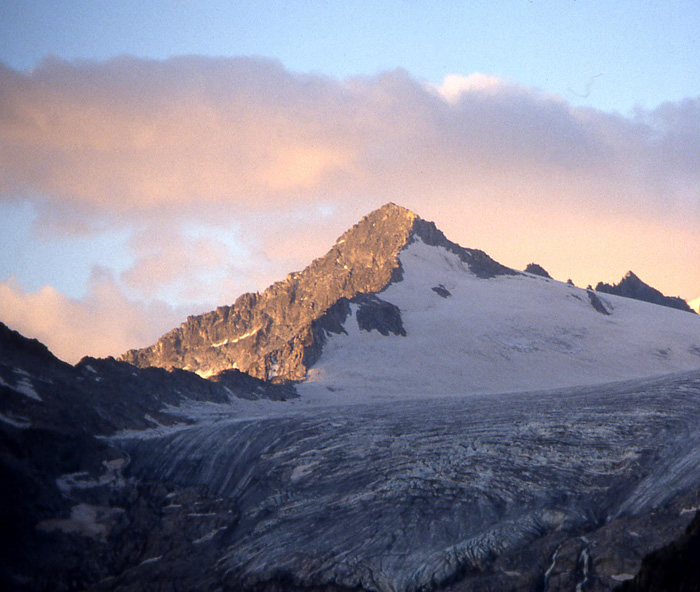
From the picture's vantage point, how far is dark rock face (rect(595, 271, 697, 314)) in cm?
18512

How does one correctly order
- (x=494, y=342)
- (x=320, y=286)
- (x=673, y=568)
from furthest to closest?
(x=320, y=286) < (x=494, y=342) < (x=673, y=568)

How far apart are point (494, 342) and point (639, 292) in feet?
255

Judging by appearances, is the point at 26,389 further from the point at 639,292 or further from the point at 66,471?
the point at 639,292

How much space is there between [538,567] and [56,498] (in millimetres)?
30102

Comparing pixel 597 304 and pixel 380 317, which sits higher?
pixel 380 317

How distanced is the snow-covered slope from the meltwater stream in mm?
28720

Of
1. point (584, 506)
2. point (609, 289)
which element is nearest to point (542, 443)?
point (584, 506)

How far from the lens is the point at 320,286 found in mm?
177750

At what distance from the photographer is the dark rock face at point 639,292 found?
185125 mm

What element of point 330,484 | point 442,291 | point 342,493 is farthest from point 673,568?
point 442,291

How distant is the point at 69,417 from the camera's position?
65875 millimetres

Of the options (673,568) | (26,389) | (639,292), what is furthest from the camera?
(639,292)

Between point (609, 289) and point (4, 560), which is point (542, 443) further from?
point (609, 289)

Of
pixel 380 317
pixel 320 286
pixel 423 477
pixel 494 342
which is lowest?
pixel 423 477
